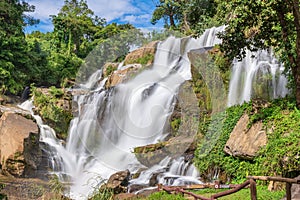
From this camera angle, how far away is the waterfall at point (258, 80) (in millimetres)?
10711

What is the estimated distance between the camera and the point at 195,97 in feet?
37.7

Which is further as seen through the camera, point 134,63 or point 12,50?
point 134,63

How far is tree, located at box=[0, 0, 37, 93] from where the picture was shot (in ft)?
52.7

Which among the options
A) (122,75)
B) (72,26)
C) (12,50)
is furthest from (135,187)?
(72,26)

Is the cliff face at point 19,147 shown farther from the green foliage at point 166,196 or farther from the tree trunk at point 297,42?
the tree trunk at point 297,42

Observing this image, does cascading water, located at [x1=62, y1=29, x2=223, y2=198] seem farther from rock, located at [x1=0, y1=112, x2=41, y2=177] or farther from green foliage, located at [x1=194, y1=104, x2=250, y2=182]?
green foliage, located at [x1=194, y1=104, x2=250, y2=182]

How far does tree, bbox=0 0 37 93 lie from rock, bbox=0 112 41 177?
4.87m

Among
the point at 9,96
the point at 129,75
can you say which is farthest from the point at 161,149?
the point at 9,96

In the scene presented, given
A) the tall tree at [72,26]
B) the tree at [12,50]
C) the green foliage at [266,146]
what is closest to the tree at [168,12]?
the tall tree at [72,26]

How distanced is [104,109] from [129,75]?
250 centimetres

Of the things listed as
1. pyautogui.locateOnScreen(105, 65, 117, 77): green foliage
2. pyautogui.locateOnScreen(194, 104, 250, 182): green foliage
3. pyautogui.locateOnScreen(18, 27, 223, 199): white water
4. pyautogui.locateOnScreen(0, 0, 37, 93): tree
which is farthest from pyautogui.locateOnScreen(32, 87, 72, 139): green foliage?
pyautogui.locateOnScreen(194, 104, 250, 182): green foliage

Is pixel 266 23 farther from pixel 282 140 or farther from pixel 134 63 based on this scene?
pixel 134 63

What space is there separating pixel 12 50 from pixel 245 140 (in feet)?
44.2

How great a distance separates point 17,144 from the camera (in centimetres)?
1067
